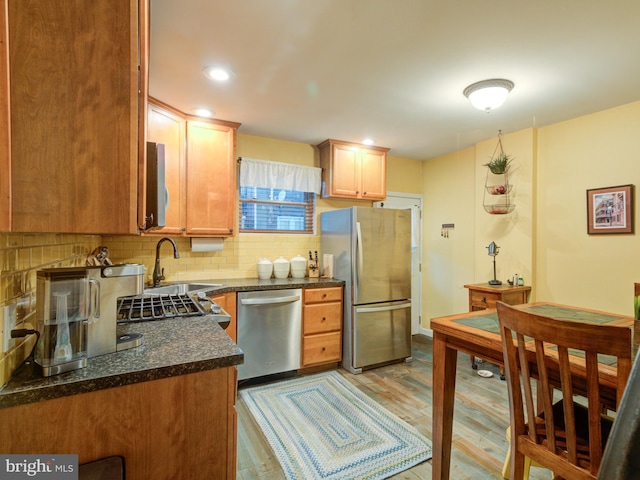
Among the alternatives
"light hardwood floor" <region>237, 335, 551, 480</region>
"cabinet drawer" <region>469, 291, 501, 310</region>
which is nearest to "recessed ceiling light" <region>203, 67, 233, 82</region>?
"light hardwood floor" <region>237, 335, 551, 480</region>

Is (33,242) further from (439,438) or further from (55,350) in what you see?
(439,438)

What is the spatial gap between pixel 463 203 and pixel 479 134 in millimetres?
893

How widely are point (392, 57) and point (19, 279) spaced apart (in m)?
2.12

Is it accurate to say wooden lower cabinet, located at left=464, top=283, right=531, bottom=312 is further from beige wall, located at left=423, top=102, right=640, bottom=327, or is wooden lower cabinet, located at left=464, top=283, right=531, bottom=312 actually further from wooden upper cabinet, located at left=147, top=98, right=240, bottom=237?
wooden upper cabinet, located at left=147, top=98, right=240, bottom=237

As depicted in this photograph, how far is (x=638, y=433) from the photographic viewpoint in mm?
269

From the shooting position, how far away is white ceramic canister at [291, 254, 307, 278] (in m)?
3.53

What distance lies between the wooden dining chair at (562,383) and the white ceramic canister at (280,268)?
2450 mm

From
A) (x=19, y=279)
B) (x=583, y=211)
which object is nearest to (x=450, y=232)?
(x=583, y=211)

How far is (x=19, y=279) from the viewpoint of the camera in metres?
0.97

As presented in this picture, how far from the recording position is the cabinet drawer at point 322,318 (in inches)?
124

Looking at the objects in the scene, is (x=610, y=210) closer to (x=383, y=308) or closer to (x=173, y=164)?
(x=383, y=308)

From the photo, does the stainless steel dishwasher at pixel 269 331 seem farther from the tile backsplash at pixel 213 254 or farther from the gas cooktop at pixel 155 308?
the gas cooktop at pixel 155 308

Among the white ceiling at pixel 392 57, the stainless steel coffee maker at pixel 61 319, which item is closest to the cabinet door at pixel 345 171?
the white ceiling at pixel 392 57

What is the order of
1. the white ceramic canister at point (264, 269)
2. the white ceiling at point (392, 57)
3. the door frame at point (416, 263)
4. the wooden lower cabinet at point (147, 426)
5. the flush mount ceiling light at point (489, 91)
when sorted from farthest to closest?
the door frame at point (416, 263), the white ceramic canister at point (264, 269), the flush mount ceiling light at point (489, 91), the white ceiling at point (392, 57), the wooden lower cabinet at point (147, 426)
